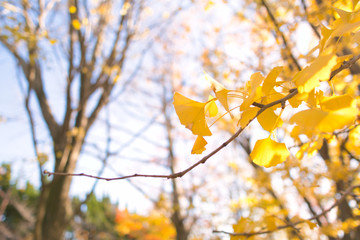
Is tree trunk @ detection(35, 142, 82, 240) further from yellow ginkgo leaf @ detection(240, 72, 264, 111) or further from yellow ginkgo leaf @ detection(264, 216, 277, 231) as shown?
yellow ginkgo leaf @ detection(240, 72, 264, 111)

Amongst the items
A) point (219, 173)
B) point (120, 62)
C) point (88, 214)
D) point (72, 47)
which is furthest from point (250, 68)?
point (88, 214)

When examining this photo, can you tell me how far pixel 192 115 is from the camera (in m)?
0.38

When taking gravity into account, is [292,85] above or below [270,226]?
above

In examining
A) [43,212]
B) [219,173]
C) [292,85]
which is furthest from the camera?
[219,173]

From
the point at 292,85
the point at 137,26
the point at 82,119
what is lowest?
the point at 292,85

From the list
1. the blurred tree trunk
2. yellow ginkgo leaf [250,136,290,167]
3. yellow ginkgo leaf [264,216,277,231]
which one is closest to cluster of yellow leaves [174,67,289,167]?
yellow ginkgo leaf [250,136,290,167]

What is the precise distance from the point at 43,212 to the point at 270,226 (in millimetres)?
2210

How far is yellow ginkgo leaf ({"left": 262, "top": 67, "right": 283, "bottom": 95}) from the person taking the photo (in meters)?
0.35

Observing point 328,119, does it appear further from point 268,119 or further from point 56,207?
point 56,207

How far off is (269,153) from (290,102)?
0.09m

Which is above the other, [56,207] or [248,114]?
[56,207]

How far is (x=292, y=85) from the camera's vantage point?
40 cm

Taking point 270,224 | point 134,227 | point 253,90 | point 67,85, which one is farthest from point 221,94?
point 134,227

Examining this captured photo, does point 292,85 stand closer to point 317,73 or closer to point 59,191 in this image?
point 317,73
